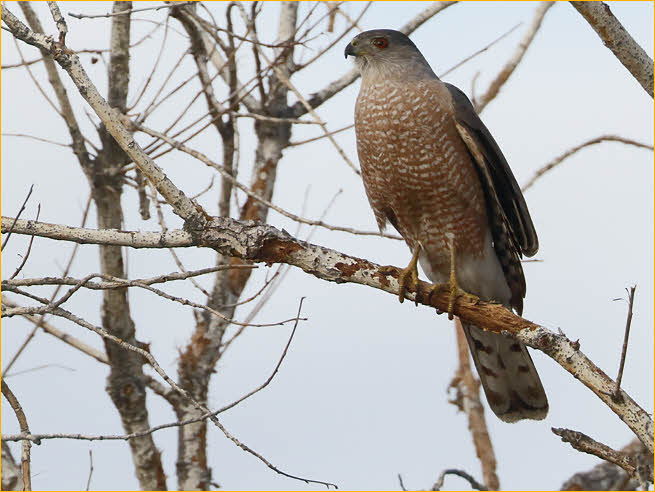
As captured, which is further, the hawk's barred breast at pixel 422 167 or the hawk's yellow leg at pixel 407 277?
the hawk's barred breast at pixel 422 167

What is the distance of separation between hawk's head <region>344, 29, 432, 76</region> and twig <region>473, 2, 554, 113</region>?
2.34m

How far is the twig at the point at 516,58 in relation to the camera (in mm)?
7074

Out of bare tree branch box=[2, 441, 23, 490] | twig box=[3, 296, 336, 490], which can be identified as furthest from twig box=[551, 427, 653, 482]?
bare tree branch box=[2, 441, 23, 490]

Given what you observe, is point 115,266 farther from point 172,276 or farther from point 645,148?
point 645,148

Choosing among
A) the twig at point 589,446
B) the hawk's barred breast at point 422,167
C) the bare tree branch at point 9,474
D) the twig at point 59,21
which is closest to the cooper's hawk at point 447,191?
the hawk's barred breast at point 422,167

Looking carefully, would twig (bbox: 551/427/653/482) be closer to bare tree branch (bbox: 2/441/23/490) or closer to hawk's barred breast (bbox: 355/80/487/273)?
hawk's barred breast (bbox: 355/80/487/273)

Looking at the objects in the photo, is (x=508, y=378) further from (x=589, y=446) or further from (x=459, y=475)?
(x=589, y=446)

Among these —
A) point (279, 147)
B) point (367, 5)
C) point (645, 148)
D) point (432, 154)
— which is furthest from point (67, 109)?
point (645, 148)

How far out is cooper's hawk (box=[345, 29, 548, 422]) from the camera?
429cm

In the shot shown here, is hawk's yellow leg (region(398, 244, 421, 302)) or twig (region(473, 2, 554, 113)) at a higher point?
twig (region(473, 2, 554, 113))

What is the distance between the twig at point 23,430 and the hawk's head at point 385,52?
245 cm

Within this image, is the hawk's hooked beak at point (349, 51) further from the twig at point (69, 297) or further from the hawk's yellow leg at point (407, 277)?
the twig at point (69, 297)

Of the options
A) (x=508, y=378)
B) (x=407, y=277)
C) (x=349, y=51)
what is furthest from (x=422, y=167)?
(x=508, y=378)

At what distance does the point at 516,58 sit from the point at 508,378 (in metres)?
3.29
